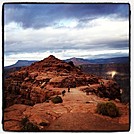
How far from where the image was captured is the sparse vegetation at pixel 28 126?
1934mm

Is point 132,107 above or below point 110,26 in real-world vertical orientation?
below

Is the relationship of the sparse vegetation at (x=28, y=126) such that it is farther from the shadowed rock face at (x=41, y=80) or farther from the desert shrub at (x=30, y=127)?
the shadowed rock face at (x=41, y=80)

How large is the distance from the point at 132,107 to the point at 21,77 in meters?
0.74

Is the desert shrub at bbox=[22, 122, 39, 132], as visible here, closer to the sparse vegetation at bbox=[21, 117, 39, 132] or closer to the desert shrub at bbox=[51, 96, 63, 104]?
the sparse vegetation at bbox=[21, 117, 39, 132]

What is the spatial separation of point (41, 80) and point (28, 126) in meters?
0.30

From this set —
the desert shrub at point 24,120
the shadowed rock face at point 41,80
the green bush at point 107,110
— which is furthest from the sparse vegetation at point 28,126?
the green bush at point 107,110

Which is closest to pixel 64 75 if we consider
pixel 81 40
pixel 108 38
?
pixel 81 40

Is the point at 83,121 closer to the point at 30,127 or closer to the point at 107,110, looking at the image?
the point at 107,110

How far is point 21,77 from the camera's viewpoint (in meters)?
1.99

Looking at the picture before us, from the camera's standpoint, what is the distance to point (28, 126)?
1.94m

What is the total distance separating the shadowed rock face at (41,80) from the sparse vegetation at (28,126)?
0.37 ft

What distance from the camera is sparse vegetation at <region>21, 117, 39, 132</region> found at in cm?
193

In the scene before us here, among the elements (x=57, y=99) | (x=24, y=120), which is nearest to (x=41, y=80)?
(x=57, y=99)

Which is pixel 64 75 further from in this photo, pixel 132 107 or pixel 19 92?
pixel 132 107
